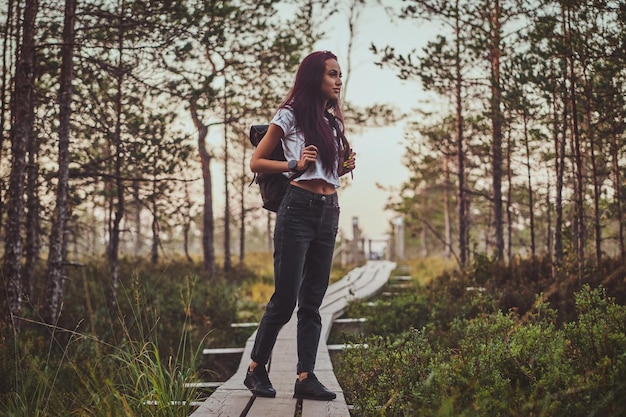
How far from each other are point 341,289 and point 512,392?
9529 millimetres

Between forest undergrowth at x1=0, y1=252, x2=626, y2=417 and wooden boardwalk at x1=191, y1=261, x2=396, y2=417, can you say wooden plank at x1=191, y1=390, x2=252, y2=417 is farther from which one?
forest undergrowth at x1=0, y1=252, x2=626, y2=417

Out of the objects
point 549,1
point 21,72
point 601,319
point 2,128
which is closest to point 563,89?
point 549,1

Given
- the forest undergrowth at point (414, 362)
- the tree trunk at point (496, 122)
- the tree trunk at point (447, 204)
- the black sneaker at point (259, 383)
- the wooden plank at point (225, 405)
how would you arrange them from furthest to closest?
the tree trunk at point (447, 204), the tree trunk at point (496, 122), the black sneaker at point (259, 383), the wooden plank at point (225, 405), the forest undergrowth at point (414, 362)

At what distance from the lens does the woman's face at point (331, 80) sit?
434cm

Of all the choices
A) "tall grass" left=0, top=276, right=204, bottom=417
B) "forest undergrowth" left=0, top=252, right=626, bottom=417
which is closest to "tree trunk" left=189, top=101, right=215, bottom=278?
"forest undergrowth" left=0, top=252, right=626, bottom=417

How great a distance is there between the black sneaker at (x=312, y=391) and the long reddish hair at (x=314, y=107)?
1.46 meters

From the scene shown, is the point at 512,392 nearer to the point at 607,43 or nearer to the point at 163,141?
the point at 607,43

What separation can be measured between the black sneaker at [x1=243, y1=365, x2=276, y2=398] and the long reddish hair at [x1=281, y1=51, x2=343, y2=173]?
1515 mm

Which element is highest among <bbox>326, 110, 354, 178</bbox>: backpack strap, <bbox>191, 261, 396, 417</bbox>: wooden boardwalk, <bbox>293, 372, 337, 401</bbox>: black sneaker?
<bbox>326, 110, 354, 178</bbox>: backpack strap

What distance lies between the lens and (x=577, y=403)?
3.35 metres

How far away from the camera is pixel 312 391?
441cm

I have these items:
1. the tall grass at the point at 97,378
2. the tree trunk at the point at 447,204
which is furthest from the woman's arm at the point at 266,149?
the tree trunk at the point at 447,204

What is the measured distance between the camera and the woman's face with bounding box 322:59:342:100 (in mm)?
4336

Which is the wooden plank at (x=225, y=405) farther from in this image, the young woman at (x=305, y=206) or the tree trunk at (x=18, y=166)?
the tree trunk at (x=18, y=166)
